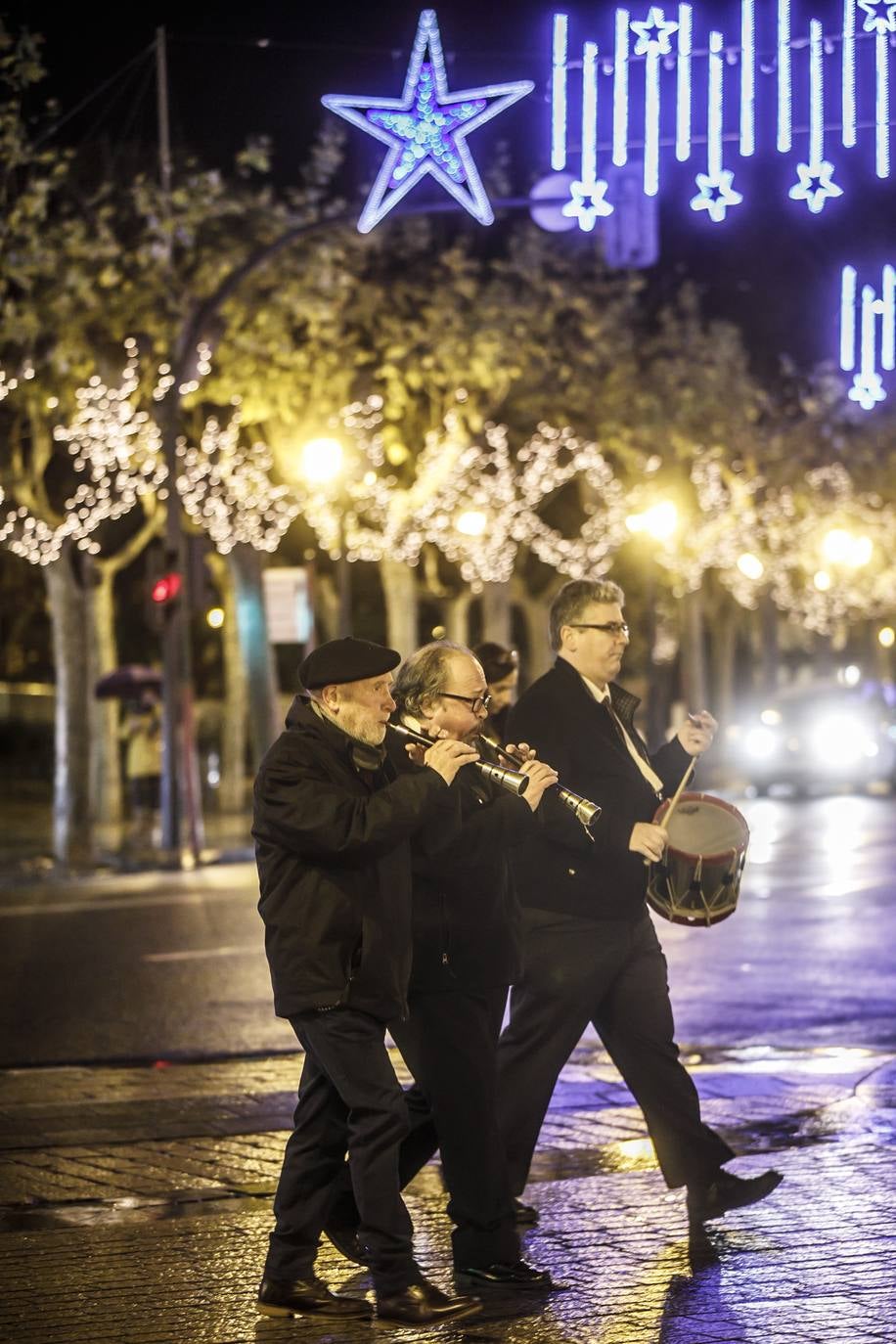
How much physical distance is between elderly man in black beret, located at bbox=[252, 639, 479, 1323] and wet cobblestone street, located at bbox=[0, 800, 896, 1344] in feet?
0.64

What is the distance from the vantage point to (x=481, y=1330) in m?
5.98

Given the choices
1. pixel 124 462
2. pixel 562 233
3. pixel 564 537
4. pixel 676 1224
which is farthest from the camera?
pixel 564 537

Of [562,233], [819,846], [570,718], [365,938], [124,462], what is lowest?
[819,846]

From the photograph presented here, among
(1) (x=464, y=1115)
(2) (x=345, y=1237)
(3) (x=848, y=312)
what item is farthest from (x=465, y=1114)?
(3) (x=848, y=312)

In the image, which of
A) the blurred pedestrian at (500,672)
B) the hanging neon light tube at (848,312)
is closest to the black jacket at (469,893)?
the blurred pedestrian at (500,672)

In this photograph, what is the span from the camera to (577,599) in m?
7.38

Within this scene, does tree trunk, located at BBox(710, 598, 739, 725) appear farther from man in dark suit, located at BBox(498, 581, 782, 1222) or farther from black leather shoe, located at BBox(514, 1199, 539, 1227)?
black leather shoe, located at BBox(514, 1199, 539, 1227)

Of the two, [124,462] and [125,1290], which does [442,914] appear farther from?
[124,462]

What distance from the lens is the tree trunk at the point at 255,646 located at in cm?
3168

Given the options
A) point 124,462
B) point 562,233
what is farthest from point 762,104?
point 562,233

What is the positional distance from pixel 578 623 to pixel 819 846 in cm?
1579

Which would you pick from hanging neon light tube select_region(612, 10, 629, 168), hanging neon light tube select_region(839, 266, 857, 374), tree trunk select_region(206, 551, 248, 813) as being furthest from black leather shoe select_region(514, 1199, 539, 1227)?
tree trunk select_region(206, 551, 248, 813)

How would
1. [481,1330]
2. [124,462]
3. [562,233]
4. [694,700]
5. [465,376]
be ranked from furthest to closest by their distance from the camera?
1. [694,700]
2. [562,233]
3. [465,376]
4. [124,462]
5. [481,1330]

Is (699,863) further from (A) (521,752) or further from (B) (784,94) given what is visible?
(B) (784,94)
